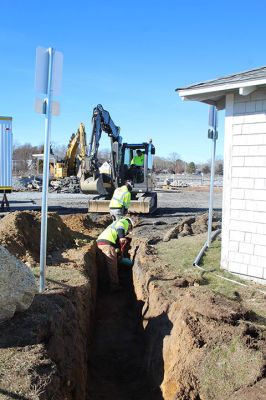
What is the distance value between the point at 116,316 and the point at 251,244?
292cm

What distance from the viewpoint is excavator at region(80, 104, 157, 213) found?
17969 millimetres

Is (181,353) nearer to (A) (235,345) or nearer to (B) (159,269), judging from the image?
(A) (235,345)

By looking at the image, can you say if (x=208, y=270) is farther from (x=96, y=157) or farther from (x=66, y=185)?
(x=66, y=185)

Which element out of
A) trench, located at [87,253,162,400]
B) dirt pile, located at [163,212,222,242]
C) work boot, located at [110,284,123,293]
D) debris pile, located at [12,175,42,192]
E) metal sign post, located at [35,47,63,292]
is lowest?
trench, located at [87,253,162,400]

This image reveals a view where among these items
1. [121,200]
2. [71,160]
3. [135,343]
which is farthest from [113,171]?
[135,343]

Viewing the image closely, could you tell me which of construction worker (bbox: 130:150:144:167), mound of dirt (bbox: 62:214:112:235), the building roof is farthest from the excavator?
the building roof

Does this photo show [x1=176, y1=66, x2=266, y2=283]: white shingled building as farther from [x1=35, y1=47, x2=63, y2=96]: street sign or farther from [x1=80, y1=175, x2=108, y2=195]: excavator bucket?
[x1=80, y1=175, x2=108, y2=195]: excavator bucket

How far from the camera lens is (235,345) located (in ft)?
14.5

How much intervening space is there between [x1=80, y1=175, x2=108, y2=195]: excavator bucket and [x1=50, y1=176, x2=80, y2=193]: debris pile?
50.9 ft

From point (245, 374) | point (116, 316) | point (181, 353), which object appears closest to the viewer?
point (245, 374)

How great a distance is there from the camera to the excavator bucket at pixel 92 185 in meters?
17.9

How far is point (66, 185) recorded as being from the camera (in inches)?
1380

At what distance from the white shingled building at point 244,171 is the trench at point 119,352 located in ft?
6.71

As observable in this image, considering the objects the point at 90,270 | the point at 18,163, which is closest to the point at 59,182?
the point at 90,270
